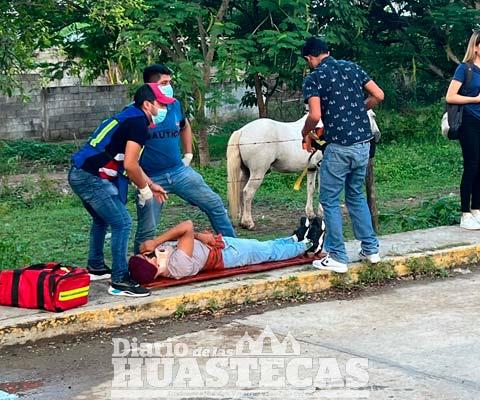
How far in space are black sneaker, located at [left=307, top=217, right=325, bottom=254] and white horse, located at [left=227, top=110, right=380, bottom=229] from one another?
4076 millimetres

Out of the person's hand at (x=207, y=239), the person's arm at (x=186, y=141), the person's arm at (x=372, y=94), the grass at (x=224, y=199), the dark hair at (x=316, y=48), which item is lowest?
the grass at (x=224, y=199)

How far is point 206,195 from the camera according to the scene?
25.7 feet

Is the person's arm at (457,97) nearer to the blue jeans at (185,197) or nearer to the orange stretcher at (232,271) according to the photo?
the orange stretcher at (232,271)

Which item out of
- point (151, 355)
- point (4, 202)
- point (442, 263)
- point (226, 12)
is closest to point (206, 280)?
point (151, 355)

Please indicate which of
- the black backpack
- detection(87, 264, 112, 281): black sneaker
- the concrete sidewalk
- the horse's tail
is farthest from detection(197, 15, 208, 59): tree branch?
detection(87, 264, 112, 281): black sneaker

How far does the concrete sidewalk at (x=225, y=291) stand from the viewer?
6.17m

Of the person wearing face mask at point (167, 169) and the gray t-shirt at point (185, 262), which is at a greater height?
the person wearing face mask at point (167, 169)

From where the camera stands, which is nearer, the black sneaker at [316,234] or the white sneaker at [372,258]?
the white sneaker at [372,258]

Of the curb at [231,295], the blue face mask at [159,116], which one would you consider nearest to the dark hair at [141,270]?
the curb at [231,295]

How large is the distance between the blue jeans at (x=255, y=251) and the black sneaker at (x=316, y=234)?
0.28ft

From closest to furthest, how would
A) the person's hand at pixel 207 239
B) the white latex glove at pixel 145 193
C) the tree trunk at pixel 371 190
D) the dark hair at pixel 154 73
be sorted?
the white latex glove at pixel 145 193 < the person's hand at pixel 207 239 < the dark hair at pixel 154 73 < the tree trunk at pixel 371 190

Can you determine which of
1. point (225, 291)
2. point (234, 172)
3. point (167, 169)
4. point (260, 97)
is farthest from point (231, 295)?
point (260, 97)

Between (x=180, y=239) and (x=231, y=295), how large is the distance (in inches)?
22.9

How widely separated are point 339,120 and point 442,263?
172 cm
